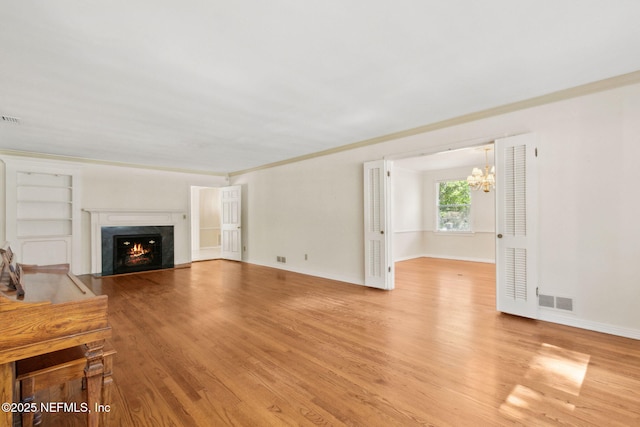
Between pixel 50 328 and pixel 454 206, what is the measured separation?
875 cm

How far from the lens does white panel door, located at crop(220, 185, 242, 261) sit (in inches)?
301

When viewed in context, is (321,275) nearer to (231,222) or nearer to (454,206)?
(231,222)

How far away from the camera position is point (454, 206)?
840 cm

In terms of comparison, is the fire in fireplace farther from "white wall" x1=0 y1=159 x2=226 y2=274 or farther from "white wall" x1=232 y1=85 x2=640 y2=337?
"white wall" x1=232 y1=85 x2=640 y2=337

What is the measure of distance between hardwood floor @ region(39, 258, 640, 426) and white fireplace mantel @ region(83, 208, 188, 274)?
8.53ft

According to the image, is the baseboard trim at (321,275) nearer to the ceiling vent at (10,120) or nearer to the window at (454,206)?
the window at (454,206)

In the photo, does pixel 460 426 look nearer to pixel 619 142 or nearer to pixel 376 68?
pixel 376 68

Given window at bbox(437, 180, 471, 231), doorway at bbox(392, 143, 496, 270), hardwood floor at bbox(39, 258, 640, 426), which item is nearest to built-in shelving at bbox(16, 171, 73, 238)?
hardwood floor at bbox(39, 258, 640, 426)

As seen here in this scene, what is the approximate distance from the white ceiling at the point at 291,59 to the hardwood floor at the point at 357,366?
247 cm

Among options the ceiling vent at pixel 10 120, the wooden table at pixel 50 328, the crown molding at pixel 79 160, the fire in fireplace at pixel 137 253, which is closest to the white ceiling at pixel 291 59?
the ceiling vent at pixel 10 120

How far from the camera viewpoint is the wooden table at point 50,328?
1.20 meters

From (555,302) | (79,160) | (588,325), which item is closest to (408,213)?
(555,302)

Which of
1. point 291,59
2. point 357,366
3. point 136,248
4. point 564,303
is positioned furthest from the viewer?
point 136,248

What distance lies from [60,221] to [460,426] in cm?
745
